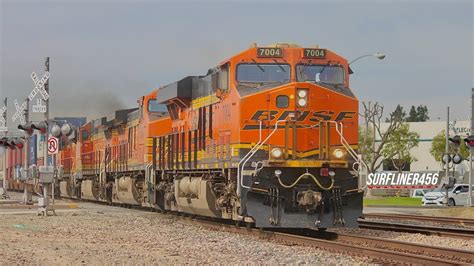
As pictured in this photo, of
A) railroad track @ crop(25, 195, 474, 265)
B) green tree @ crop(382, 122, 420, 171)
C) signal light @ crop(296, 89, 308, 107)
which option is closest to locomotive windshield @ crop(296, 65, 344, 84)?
signal light @ crop(296, 89, 308, 107)

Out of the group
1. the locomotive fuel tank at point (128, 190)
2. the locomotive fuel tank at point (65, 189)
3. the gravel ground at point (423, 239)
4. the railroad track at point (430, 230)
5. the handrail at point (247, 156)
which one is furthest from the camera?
the locomotive fuel tank at point (65, 189)

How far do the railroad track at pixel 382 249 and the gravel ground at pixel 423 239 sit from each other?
4.81 feet

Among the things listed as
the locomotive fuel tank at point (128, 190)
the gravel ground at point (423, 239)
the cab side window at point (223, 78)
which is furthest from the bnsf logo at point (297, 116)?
the locomotive fuel tank at point (128, 190)

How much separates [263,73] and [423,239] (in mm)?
5180

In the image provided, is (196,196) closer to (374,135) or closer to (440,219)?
(440,219)

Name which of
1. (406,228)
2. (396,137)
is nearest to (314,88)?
(406,228)

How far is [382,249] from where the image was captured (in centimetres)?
1438

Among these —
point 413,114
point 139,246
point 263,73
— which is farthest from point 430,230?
point 413,114

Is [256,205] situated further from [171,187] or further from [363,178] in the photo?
[171,187]

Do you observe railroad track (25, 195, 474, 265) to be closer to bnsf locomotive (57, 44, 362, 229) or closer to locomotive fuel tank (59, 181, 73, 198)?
bnsf locomotive (57, 44, 362, 229)

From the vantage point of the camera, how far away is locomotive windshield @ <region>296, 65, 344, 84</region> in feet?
56.0

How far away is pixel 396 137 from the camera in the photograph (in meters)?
80.2

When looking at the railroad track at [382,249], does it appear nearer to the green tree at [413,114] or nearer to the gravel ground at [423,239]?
the gravel ground at [423,239]

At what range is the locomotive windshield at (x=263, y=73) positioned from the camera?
55.9 ft
